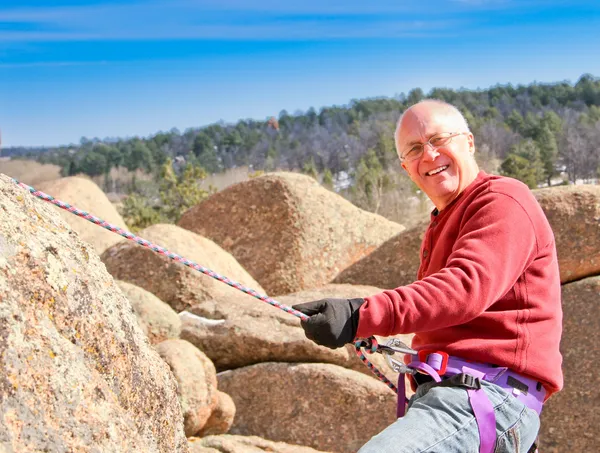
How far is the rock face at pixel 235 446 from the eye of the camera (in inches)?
206

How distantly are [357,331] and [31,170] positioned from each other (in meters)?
19.4

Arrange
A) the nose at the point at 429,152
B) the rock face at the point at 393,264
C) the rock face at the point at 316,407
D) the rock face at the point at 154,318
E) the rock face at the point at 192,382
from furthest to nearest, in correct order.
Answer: the rock face at the point at 393,264 → the rock face at the point at 154,318 → the rock face at the point at 316,407 → the rock face at the point at 192,382 → the nose at the point at 429,152

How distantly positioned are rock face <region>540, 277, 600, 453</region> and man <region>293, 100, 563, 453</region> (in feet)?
12.0

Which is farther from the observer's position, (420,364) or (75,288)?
(420,364)

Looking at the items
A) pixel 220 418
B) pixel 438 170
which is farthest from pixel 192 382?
pixel 438 170

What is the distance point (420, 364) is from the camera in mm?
2949

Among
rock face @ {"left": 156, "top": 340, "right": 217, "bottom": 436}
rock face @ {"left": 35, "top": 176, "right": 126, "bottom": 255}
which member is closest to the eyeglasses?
rock face @ {"left": 156, "top": 340, "right": 217, "bottom": 436}

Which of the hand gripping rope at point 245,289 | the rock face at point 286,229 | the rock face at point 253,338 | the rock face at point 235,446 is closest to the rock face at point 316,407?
Answer: the rock face at point 253,338

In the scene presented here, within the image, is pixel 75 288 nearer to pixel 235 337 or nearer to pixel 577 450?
pixel 235 337

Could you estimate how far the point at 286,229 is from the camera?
1122 cm

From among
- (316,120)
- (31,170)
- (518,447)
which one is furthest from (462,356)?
(316,120)

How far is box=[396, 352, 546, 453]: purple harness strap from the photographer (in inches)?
110

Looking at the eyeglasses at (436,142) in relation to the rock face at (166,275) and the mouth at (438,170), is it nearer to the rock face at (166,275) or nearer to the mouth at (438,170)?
the mouth at (438,170)

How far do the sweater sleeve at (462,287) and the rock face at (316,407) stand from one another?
3.94m
